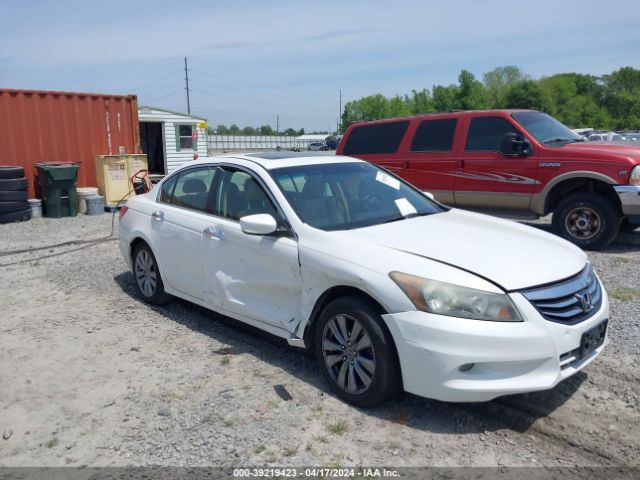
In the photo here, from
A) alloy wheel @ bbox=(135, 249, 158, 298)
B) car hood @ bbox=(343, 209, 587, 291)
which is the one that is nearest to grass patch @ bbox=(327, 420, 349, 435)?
car hood @ bbox=(343, 209, 587, 291)

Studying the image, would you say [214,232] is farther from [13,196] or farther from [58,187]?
[58,187]

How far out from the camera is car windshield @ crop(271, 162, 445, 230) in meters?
4.19

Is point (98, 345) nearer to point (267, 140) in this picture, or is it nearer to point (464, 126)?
point (464, 126)

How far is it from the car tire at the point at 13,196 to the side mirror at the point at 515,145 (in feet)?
32.5

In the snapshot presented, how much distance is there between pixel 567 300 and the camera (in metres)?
3.33

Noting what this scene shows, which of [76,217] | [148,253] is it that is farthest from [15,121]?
[148,253]

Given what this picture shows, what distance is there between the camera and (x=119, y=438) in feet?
10.9

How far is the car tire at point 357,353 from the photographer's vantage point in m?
3.34

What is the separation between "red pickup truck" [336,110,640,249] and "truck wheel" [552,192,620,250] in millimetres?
12

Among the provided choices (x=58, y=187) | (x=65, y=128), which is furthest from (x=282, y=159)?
(x=65, y=128)

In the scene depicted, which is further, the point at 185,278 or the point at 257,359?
the point at 185,278

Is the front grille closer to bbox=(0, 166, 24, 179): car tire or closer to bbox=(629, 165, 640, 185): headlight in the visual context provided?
bbox=(629, 165, 640, 185): headlight

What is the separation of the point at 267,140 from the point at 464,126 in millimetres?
79663

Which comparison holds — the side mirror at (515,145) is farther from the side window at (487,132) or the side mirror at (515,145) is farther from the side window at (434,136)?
the side window at (434,136)
